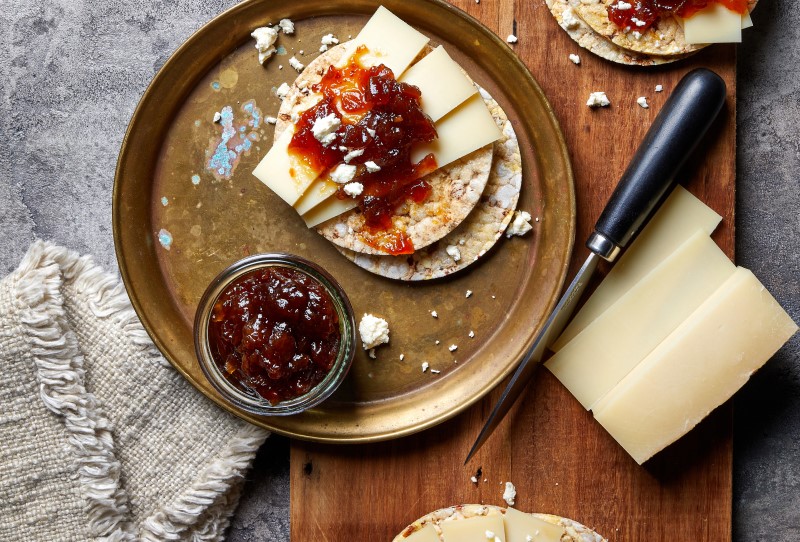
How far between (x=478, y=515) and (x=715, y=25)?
2146 millimetres

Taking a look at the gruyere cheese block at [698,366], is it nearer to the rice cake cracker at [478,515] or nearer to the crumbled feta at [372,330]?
the rice cake cracker at [478,515]

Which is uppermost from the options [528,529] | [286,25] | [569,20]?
[286,25]

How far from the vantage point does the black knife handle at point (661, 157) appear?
8.57ft

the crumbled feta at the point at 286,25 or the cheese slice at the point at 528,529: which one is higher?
the crumbled feta at the point at 286,25

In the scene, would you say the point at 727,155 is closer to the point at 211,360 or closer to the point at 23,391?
the point at 211,360

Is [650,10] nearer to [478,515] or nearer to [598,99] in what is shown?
[598,99]

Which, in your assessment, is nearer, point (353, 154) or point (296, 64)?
point (353, 154)

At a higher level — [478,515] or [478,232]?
[478,232]

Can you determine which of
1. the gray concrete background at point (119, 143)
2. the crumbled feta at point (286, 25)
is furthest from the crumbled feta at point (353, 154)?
the gray concrete background at point (119, 143)

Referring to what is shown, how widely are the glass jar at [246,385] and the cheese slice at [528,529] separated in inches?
35.9

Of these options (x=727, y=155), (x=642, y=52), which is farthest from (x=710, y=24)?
(x=727, y=155)

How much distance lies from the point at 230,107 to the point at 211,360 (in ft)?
3.35

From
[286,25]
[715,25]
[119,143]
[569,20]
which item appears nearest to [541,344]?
[569,20]

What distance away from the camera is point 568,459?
2.87 meters
